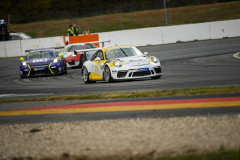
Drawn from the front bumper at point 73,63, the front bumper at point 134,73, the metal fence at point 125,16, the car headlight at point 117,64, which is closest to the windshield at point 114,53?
the car headlight at point 117,64

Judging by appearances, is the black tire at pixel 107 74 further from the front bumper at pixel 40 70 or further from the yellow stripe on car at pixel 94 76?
the front bumper at pixel 40 70

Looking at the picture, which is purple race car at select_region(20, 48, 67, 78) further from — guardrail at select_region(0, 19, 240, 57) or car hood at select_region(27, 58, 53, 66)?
guardrail at select_region(0, 19, 240, 57)

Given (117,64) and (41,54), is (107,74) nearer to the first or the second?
(117,64)

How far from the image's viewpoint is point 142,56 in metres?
12.5

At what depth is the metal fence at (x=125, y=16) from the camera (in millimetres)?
34562

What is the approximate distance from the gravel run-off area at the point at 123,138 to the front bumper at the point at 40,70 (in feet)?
35.6

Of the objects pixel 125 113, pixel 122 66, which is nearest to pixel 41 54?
pixel 122 66

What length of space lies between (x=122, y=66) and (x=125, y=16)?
27282 mm

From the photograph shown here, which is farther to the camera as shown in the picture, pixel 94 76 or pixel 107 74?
pixel 94 76

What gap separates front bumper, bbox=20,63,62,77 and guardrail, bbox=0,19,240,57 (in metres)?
9.40

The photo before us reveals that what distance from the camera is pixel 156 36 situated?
28.0 meters

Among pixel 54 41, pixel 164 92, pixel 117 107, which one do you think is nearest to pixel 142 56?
pixel 164 92

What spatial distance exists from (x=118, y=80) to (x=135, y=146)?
7.93 metres

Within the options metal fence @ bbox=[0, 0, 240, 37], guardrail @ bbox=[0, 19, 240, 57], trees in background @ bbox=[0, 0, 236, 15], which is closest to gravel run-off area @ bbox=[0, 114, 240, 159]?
guardrail @ bbox=[0, 19, 240, 57]
